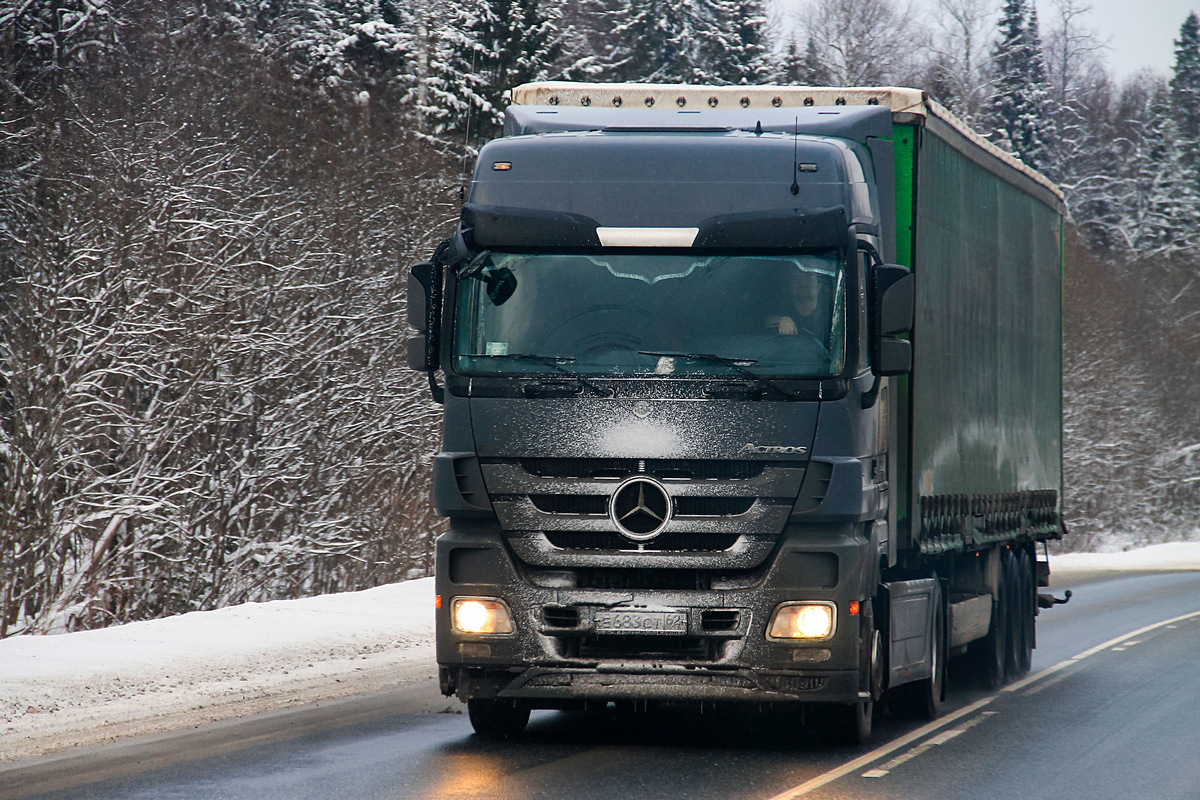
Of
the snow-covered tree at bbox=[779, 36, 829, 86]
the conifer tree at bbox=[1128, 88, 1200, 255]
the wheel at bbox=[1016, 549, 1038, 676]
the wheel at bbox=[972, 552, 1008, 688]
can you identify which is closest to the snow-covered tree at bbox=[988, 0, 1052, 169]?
the conifer tree at bbox=[1128, 88, 1200, 255]

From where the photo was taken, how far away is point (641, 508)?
8.12 meters

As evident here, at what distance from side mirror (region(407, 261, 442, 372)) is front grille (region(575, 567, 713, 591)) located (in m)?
1.42

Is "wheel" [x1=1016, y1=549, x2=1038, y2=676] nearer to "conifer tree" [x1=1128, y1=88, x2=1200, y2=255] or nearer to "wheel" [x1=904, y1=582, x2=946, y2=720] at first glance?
"wheel" [x1=904, y1=582, x2=946, y2=720]

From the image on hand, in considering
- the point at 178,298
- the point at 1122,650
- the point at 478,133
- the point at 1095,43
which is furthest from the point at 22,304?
the point at 1095,43

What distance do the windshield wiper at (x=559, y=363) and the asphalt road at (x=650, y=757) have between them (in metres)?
1.95

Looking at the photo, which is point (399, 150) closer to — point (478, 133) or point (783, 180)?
point (478, 133)

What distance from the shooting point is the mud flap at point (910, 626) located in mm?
9352

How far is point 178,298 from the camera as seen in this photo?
682 inches

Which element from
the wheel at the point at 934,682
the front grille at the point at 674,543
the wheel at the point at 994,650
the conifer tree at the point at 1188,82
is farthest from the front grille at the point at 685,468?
the conifer tree at the point at 1188,82

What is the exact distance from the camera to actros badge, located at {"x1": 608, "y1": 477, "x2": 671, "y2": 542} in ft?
26.6

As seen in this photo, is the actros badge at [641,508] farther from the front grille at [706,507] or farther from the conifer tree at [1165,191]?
the conifer tree at [1165,191]

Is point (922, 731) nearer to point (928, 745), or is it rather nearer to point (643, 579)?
point (928, 745)

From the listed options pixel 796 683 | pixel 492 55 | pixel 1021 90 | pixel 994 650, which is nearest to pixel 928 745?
pixel 796 683

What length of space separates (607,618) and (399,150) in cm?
1603
